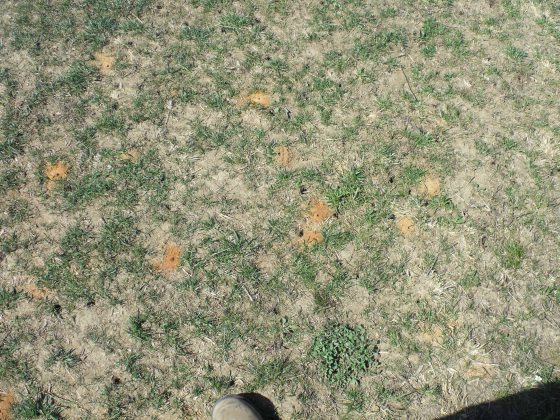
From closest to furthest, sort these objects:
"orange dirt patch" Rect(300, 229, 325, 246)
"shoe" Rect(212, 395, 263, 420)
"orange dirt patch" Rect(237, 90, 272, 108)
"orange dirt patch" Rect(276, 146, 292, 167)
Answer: "shoe" Rect(212, 395, 263, 420) → "orange dirt patch" Rect(300, 229, 325, 246) → "orange dirt patch" Rect(276, 146, 292, 167) → "orange dirt patch" Rect(237, 90, 272, 108)

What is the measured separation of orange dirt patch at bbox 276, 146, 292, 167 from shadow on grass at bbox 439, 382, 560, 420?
6.28ft

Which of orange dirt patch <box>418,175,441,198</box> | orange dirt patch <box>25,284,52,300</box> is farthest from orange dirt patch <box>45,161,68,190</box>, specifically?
orange dirt patch <box>418,175,441,198</box>

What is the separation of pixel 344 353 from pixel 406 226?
97 centimetres

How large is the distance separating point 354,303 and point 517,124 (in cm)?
192

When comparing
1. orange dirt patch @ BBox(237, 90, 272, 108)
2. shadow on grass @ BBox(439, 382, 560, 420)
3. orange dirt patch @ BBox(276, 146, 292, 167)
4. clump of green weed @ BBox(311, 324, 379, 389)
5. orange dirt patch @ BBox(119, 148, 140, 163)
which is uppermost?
orange dirt patch @ BBox(237, 90, 272, 108)

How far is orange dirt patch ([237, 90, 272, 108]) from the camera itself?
376cm

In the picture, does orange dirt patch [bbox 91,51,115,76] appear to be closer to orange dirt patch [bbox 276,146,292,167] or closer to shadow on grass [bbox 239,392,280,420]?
orange dirt patch [bbox 276,146,292,167]

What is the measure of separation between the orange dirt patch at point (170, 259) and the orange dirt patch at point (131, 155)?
711 mm

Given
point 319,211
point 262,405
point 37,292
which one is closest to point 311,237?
point 319,211

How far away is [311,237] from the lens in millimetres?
3314

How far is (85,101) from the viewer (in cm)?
372

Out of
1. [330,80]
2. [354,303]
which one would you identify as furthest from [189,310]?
[330,80]

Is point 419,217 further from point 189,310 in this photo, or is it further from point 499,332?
point 189,310

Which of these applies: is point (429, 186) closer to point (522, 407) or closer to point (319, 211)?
point (319, 211)
